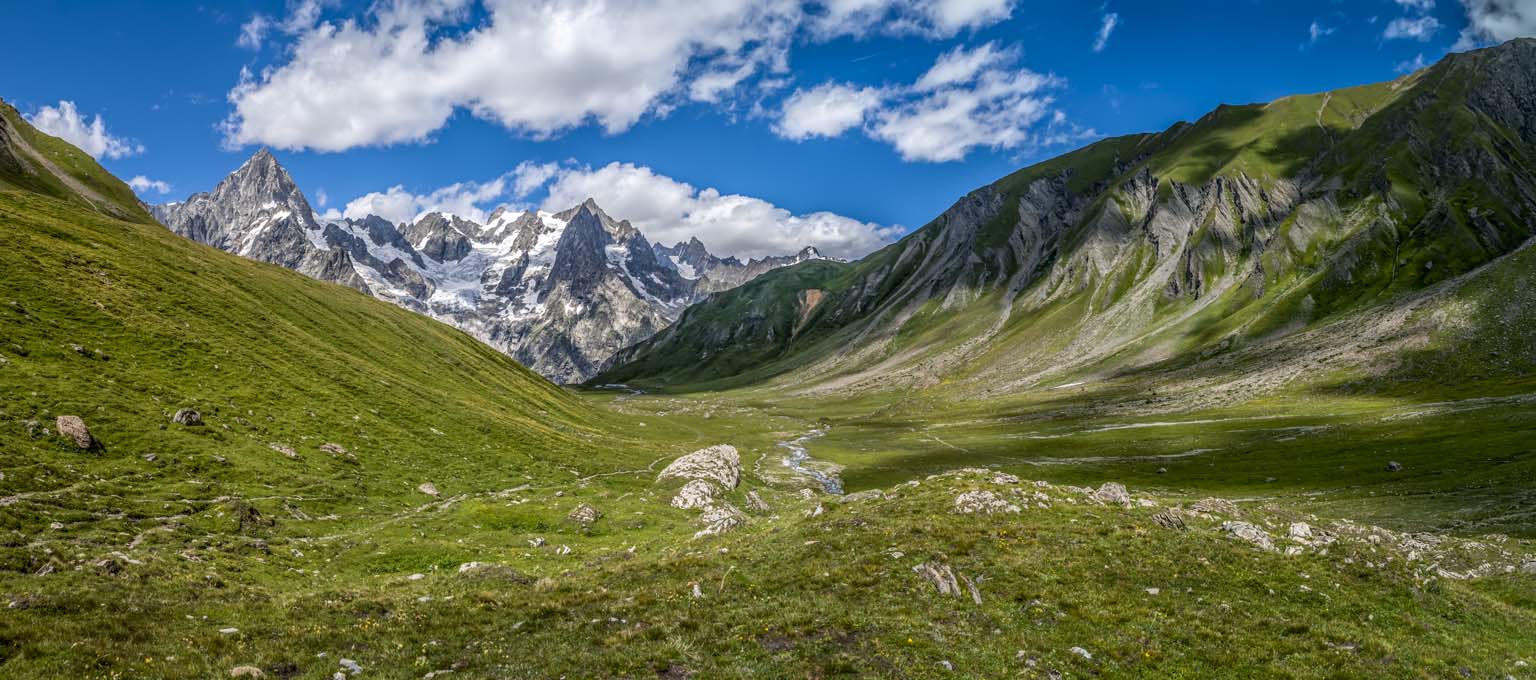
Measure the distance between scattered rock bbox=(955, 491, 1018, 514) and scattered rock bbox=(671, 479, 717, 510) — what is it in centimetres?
2489

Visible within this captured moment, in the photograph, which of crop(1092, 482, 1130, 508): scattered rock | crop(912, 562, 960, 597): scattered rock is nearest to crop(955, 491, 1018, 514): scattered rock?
crop(1092, 482, 1130, 508): scattered rock

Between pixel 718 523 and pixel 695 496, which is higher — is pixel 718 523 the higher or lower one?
the higher one

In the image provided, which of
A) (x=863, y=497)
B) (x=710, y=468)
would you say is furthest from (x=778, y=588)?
(x=710, y=468)

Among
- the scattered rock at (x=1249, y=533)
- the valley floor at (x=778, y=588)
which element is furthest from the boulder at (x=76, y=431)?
the scattered rock at (x=1249, y=533)

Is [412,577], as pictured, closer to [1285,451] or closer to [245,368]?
[245,368]

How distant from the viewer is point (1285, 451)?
8956 cm

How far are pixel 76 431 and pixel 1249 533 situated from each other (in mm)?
61734

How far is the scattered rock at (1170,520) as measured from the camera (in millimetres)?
32472

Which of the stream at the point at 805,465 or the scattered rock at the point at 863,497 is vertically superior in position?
the scattered rock at the point at 863,497

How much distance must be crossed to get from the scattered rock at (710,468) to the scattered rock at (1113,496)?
3256cm

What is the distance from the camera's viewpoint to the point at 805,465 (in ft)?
372

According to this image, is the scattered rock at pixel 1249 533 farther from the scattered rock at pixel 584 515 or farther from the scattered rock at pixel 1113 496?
the scattered rock at pixel 584 515

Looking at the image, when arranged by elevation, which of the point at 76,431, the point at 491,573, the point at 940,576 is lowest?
the point at 940,576

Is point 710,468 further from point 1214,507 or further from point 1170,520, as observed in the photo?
point 1214,507
